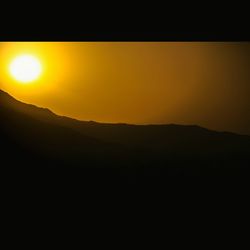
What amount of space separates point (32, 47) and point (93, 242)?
4.84 feet

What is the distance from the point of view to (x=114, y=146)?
2.49 meters

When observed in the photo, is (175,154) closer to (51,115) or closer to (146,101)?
(146,101)

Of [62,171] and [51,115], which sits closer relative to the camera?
[62,171]

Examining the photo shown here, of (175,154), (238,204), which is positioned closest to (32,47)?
(175,154)

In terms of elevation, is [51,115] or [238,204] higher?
[51,115]

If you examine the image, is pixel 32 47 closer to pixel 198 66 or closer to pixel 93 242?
pixel 198 66

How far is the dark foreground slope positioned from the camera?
7.97 feet

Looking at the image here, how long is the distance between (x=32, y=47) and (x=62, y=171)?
0.96 meters

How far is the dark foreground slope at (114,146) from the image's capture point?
95.6 inches

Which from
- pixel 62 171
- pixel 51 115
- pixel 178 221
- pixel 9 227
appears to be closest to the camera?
pixel 9 227
